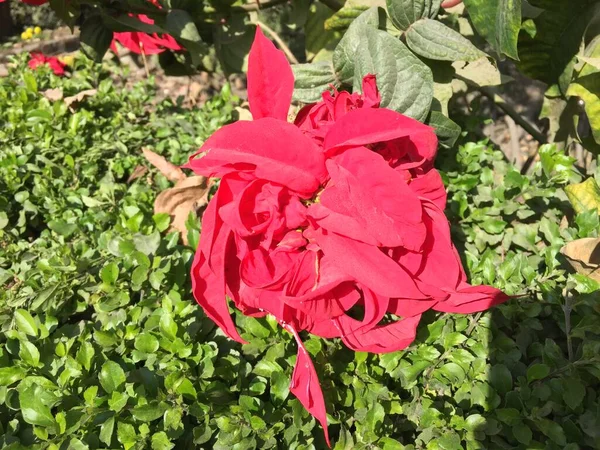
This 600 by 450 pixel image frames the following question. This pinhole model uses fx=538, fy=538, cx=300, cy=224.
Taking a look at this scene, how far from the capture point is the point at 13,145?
3.58 feet

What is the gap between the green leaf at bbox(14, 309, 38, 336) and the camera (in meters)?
0.66

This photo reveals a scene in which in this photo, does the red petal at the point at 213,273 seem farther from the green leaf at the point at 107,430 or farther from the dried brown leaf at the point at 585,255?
the dried brown leaf at the point at 585,255

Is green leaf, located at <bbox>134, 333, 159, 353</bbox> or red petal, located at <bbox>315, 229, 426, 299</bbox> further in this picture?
green leaf, located at <bbox>134, 333, 159, 353</bbox>

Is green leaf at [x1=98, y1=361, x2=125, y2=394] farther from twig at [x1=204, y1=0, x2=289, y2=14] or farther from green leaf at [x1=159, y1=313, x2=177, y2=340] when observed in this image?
twig at [x1=204, y1=0, x2=289, y2=14]

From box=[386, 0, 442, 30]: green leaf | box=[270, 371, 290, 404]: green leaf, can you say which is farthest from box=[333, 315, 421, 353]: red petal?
box=[386, 0, 442, 30]: green leaf

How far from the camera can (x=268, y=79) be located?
1.80 ft

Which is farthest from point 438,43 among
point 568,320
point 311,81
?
point 568,320

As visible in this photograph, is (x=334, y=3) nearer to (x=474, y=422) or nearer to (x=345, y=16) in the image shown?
(x=345, y=16)

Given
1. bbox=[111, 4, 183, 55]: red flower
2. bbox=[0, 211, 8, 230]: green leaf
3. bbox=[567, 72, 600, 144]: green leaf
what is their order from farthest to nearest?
bbox=[111, 4, 183, 55]: red flower < bbox=[0, 211, 8, 230]: green leaf < bbox=[567, 72, 600, 144]: green leaf

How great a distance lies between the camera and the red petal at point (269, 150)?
48 centimetres

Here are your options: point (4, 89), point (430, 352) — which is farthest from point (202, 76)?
point (430, 352)

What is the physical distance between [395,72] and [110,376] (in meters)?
0.48

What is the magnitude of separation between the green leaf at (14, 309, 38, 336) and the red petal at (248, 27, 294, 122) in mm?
388

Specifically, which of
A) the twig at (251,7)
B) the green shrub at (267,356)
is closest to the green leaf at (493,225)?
the green shrub at (267,356)
